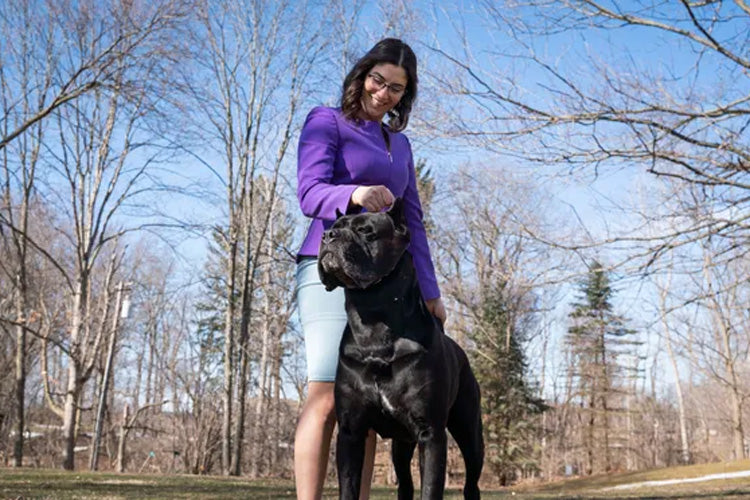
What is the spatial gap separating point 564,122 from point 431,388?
174 inches

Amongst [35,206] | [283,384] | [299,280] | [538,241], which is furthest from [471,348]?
[299,280]

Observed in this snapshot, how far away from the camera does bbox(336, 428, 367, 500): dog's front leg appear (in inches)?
94.6

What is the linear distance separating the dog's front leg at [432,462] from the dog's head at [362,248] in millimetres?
563

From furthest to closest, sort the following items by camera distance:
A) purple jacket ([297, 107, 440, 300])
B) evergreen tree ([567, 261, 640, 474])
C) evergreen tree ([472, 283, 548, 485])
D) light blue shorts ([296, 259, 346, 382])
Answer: evergreen tree ([567, 261, 640, 474]) < evergreen tree ([472, 283, 548, 485]) < light blue shorts ([296, 259, 346, 382]) < purple jacket ([297, 107, 440, 300])

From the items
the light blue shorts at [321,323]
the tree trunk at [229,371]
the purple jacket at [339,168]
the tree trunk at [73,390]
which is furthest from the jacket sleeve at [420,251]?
the tree trunk at [73,390]

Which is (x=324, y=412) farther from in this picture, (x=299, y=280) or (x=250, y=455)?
(x=250, y=455)

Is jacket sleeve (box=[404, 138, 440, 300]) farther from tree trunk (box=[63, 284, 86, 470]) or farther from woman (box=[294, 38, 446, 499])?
tree trunk (box=[63, 284, 86, 470])

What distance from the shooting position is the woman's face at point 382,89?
282 centimetres

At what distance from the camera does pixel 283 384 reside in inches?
931

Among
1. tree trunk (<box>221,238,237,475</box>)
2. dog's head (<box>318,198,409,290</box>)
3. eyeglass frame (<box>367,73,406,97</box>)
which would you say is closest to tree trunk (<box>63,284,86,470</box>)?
tree trunk (<box>221,238,237,475</box>)

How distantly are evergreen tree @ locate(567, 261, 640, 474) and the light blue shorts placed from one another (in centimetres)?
3059

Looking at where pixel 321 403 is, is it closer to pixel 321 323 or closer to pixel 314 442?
pixel 314 442

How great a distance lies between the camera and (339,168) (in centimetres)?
278

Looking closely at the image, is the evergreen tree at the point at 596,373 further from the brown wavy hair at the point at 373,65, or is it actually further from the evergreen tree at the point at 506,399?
the brown wavy hair at the point at 373,65
